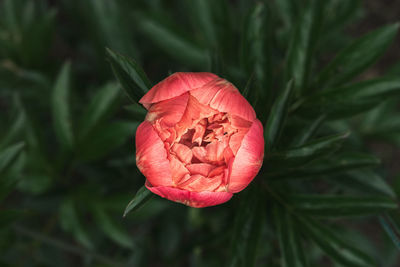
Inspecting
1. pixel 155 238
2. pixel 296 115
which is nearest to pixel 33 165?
pixel 155 238

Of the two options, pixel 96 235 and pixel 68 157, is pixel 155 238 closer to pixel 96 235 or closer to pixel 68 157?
pixel 96 235

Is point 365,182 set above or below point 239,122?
below

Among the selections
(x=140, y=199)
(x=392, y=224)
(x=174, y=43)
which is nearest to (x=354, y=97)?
(x=392, y=224)

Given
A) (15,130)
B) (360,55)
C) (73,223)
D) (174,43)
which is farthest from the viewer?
(174,43)

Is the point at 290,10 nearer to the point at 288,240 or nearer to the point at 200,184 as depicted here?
the point at 288,240

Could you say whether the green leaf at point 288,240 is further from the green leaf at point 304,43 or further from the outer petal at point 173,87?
the outer petal at point 173,87

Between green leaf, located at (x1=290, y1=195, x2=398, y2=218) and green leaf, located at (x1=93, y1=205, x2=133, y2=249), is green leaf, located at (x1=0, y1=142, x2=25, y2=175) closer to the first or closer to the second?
green leaf, located at (x1=93, y1=205, x2=133, y2=249)
